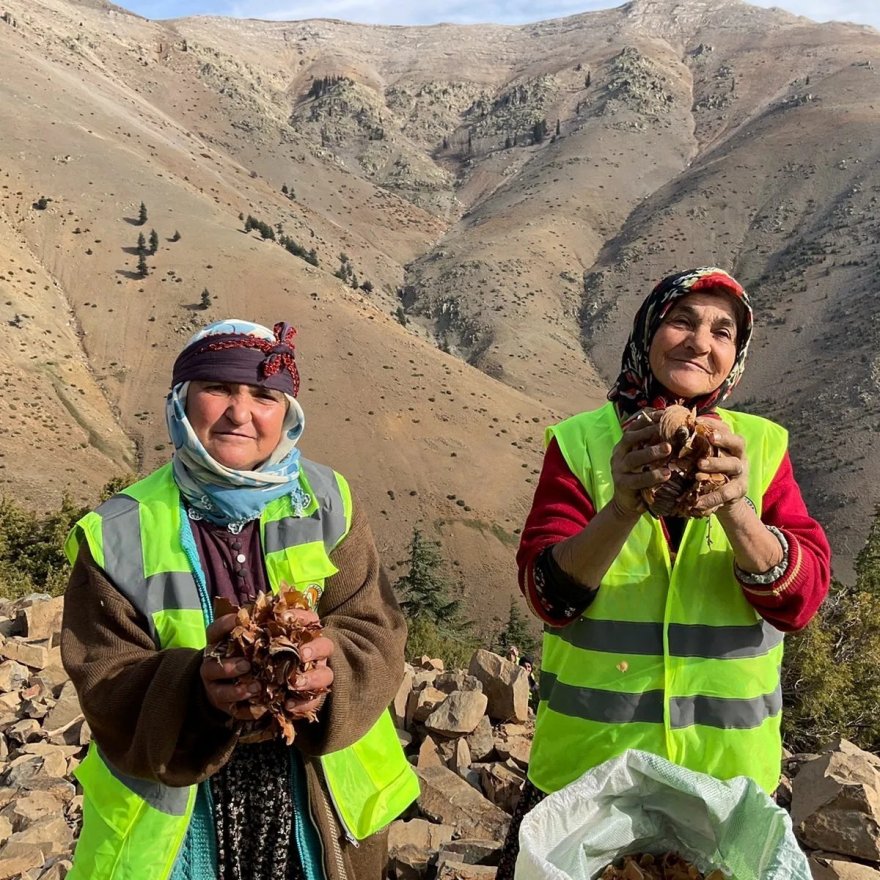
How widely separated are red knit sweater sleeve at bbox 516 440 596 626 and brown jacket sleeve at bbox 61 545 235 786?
0.97 m

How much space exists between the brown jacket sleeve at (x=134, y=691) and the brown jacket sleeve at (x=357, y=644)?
291mm

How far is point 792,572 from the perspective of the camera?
6.98ft

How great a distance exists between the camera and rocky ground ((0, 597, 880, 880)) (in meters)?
4.00

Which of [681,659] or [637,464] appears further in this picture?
[681,659]

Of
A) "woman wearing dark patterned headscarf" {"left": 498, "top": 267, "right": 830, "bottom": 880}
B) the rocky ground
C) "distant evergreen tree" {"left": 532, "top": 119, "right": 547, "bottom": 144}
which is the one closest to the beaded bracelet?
"woman wearing dark patterned headscarf" {"left": 498, "top": 267, "right": 830, "bottom": 880}

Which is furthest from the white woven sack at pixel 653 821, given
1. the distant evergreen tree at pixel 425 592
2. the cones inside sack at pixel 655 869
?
the distant evergreen tree at pixel 425 592

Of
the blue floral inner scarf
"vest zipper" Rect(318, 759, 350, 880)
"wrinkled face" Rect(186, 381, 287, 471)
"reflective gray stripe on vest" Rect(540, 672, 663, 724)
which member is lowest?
"vest zipper" Rect(318, 759, 350, 880)

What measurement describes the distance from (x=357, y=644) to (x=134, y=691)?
0.65 metres

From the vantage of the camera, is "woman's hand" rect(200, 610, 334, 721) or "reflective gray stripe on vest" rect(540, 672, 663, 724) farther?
"reflective gray stripe on vest" rect(540, 672, 663, 724)

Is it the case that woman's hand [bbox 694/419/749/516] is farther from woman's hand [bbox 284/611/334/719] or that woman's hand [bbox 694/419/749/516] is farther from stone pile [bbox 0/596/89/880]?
stone pile [bbox 0/596/89/880]

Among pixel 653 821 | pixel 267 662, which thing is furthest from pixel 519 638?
pixel 267 662

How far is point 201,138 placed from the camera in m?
91.6

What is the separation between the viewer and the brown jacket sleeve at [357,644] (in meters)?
2.22

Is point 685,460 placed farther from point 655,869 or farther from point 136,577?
point 136,577
